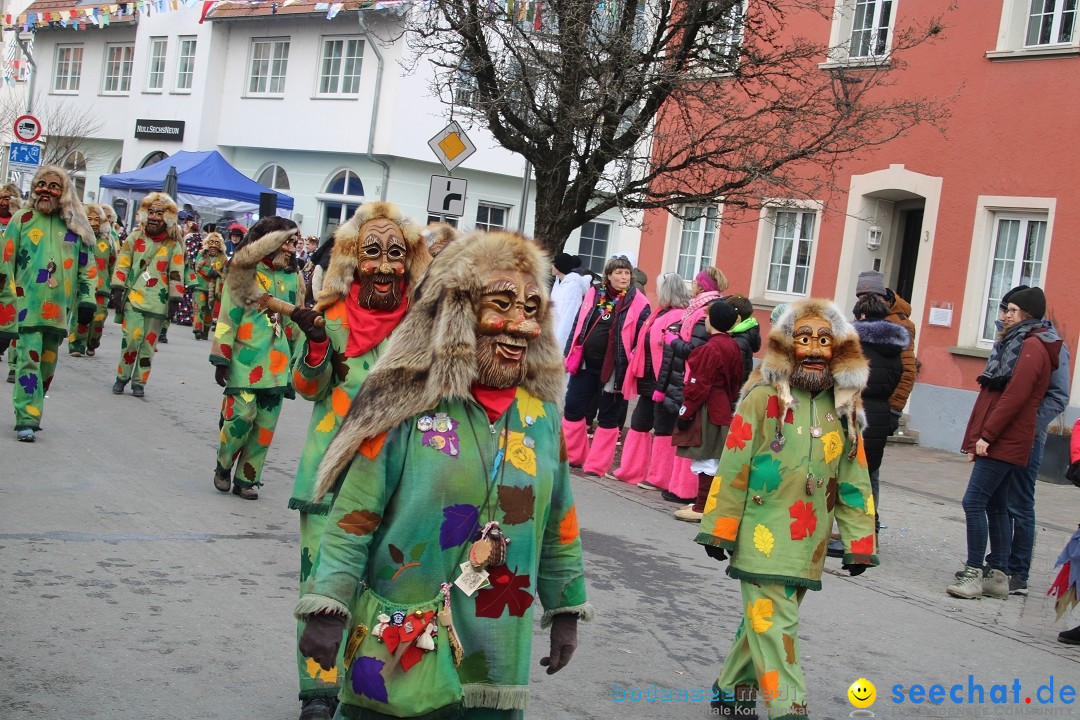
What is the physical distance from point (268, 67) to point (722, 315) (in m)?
27.0

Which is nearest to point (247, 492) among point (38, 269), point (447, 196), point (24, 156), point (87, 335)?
point (38, 269)

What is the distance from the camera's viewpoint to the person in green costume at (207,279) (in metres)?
21.2

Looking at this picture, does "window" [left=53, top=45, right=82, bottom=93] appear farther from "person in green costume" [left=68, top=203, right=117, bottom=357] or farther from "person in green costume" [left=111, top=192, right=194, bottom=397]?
"person in green costume" [left=111, top=192, right=194, bottom=397]

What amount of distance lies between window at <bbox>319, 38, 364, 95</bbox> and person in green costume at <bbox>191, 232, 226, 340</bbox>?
10.4 m

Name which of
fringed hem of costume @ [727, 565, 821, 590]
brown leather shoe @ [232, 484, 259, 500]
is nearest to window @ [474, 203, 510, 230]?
brown leather shoe @ [232, 484, 259, 500]

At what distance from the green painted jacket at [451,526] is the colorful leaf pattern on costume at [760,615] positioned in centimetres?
177

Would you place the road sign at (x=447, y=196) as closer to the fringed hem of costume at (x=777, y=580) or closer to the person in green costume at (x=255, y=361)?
the person in green costume at (x=255, y=361)

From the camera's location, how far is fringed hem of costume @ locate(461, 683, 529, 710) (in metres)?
3.35

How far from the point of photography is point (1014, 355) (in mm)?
8164

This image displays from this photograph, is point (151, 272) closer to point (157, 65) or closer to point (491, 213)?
point (491, 213)

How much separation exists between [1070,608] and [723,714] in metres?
2.97

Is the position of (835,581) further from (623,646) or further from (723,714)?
(723,714)

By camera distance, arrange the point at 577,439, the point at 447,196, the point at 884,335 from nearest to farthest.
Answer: the point at 884,335, the point at 577,439, the point at 447,196

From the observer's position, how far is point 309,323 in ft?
15.2
